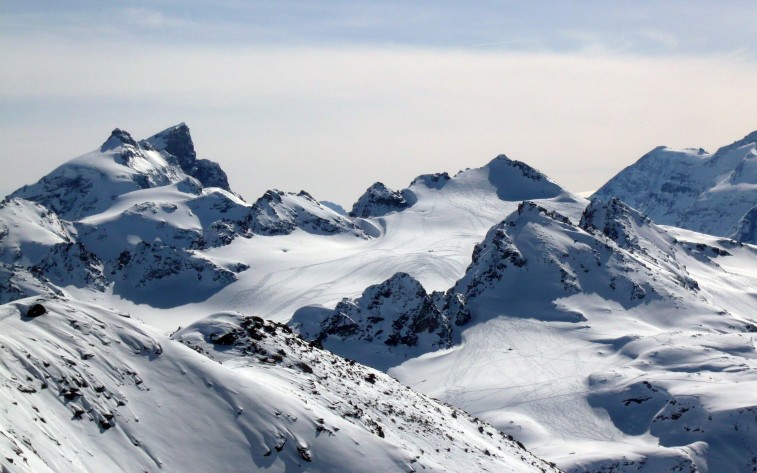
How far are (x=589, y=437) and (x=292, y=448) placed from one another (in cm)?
9415

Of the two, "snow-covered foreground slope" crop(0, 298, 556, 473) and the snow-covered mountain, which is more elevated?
"snow-covered foreground slope" crop(0, 298, 556, 473)

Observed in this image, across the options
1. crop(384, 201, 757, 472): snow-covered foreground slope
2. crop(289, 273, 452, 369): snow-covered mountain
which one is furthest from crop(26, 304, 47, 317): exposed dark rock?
crop(289, 273, 452, 369): snow-covered mountain

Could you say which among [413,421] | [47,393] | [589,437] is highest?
[47,393]

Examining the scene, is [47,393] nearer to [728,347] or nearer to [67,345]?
[67,345]

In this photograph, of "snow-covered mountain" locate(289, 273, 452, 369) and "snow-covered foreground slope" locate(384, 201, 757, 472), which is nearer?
"snow-covered foreground slope" locate(384, 201, 757, 472)

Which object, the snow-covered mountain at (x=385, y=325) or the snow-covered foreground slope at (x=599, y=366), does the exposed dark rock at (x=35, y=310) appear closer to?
the snow-covered foreground slope at (x=599, y=366)

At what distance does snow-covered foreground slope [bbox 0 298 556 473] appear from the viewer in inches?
1705

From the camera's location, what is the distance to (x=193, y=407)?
49.3 metres

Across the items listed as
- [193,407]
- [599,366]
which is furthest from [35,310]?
[599,366]

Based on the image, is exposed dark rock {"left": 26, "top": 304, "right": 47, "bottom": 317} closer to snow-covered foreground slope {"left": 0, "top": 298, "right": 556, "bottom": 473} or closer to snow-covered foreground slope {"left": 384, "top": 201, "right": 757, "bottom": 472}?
snow-covered foreground slope {"left": 0, "top": 298, "right": 556, "bottom": 473}

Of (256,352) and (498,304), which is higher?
(256,352)

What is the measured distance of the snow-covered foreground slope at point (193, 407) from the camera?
142 feet

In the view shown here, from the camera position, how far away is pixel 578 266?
646ft

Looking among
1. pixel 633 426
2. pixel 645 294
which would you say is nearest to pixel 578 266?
pixel 645 294
